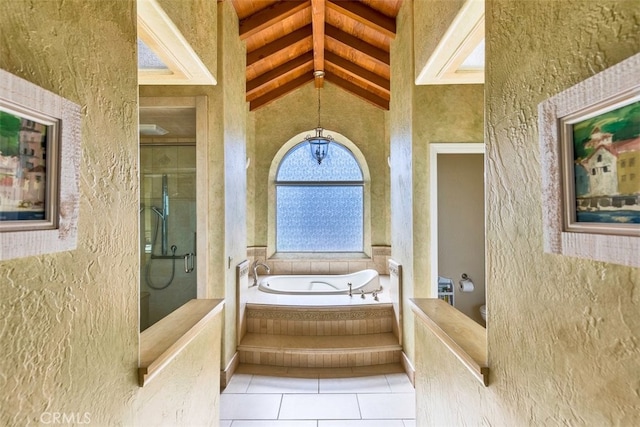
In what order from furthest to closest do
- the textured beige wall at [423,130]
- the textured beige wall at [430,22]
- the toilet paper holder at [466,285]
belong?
the toilet paper holder at [466,285], the textured beige wall at [423,130], the textured beige wall at [430,22]

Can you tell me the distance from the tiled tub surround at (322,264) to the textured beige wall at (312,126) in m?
0.20

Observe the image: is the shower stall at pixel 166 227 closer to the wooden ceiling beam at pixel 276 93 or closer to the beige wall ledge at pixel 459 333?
the wooden ceiling beam at pixel 276 93

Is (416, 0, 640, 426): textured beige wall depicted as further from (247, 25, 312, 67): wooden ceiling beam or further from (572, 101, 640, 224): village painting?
(247, 25, 312, 67): wooden ceiling beam

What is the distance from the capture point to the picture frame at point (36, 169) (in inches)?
Answer: 24.8

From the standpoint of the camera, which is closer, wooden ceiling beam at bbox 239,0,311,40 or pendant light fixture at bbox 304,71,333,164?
wooden ceiling beam at bbox 239,0,311,40

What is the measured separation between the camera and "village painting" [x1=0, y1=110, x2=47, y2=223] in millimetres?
629

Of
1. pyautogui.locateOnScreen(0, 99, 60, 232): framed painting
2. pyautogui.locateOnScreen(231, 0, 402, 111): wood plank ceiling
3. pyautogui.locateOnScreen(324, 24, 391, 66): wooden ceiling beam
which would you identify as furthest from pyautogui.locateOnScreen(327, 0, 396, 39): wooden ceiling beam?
pyautogui.locateOnScreen(0, 99, 60, 232): framed painting

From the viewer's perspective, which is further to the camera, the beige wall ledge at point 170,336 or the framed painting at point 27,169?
the beige wall ledge at point 170,336

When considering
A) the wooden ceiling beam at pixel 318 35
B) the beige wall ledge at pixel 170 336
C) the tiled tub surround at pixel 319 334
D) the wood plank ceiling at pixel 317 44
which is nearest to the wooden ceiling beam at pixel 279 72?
the wood plank ceiling at pixel 317 44

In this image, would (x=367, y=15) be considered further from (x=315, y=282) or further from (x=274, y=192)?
(x=315, y=282)

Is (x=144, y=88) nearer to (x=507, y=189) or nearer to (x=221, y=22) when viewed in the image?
(x=221, y=22)

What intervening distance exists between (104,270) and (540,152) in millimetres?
1276

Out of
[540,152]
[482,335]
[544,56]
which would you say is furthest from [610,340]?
[482,335]

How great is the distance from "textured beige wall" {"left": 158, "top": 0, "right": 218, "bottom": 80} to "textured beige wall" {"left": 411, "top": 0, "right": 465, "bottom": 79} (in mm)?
1280
